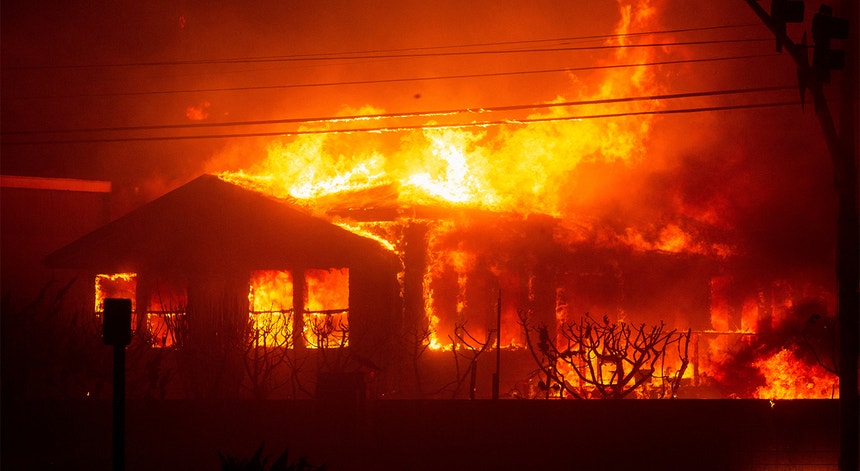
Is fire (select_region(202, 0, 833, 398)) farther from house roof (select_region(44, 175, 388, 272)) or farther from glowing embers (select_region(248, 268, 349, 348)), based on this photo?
house roof (select_region(44, 175, 388, 272))

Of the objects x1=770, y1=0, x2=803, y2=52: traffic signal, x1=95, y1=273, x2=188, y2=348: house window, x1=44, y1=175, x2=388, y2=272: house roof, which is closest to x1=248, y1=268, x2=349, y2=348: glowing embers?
x1=44, y1=175, x2=388, y2=272: house roof

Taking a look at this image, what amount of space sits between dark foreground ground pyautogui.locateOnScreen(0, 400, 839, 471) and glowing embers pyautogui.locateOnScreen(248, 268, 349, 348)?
21.3 ft

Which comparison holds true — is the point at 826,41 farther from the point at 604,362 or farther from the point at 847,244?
the point at 604,362

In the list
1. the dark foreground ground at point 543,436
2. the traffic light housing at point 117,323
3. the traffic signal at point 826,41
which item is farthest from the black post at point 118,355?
the traffic signal at point 826,41

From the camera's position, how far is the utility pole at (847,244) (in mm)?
9891

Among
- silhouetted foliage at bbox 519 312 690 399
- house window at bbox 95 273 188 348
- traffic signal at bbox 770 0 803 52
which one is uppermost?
traffic signal at bbox 770 0 803 52

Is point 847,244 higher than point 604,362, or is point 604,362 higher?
point 847,244

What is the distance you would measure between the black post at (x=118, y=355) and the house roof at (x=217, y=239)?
11022 mm

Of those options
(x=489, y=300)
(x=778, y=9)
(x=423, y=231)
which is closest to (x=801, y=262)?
(x=489, y=300)

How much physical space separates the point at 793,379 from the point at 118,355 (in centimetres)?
1386

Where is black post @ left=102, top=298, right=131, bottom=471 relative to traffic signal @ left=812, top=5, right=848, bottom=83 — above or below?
below

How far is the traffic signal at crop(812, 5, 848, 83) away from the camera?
33.0ft

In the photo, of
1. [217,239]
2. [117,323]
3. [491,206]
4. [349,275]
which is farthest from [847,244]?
[491,206]

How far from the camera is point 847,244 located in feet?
33.1
